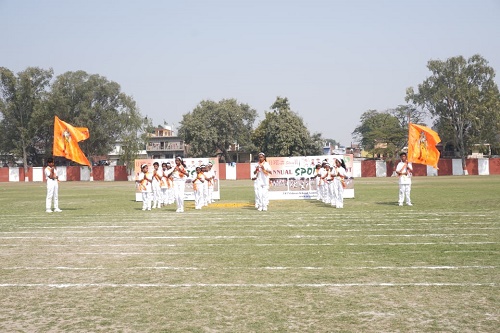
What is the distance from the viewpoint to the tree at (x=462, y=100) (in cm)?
7288

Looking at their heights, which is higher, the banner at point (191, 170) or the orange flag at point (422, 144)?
the orange flag at point (422, 144)

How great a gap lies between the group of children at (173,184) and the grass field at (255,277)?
5.69 m

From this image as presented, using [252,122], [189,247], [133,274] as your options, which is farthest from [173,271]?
[252,122]

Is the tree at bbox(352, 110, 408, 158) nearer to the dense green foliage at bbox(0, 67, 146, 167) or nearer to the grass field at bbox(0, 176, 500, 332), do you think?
the dense green foliage at bbox(0, 67, 146, 167)

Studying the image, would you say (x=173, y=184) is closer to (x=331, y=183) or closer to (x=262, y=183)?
(x=262, y=183)

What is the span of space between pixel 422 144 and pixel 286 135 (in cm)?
5600

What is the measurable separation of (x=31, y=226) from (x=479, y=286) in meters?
13.5

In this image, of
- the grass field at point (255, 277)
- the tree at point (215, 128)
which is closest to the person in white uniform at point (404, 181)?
the grass field at point (255, 277)

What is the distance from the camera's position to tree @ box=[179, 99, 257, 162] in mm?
88188

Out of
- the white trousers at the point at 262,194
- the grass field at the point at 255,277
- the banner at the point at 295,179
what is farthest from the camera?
the banner at the point at 295,179

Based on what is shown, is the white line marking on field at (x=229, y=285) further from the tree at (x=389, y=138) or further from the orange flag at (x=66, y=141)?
the tree at (x=389, y=138)

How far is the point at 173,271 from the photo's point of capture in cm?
927

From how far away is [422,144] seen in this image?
24.7 m

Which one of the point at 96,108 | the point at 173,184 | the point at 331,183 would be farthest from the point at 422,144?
the point at 96,108
